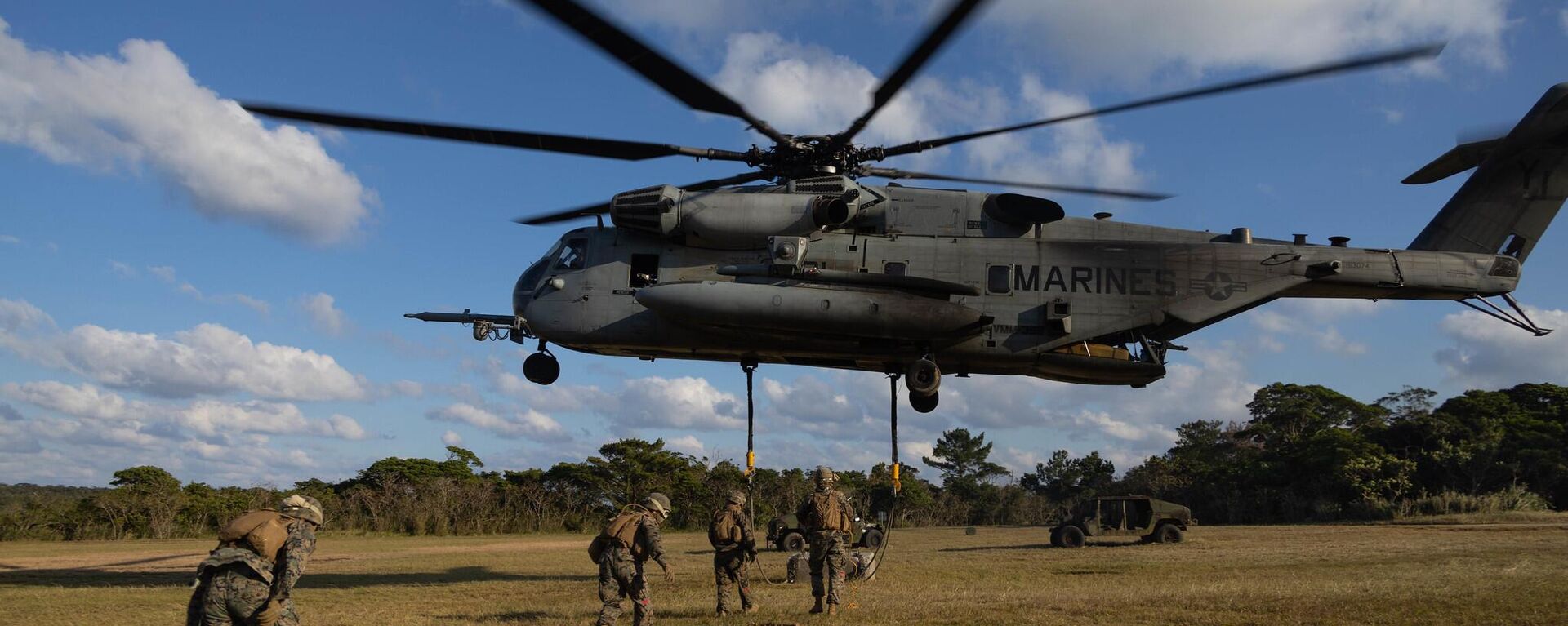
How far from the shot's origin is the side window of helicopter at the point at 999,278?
41.4ft

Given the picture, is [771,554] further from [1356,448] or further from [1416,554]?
[1356,448]

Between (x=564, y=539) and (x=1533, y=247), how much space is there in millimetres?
23568

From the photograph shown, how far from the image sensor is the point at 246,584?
250 inches

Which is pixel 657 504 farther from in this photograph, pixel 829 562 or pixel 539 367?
pixel 539 367

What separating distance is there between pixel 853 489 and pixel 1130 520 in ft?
44.4

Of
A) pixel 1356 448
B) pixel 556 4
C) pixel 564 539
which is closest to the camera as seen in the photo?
pixel 556 4

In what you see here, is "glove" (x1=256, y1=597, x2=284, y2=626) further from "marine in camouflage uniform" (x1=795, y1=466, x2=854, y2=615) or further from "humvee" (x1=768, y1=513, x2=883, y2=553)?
"humvee" (x1=768, y1=513, x2=883, y2=553)

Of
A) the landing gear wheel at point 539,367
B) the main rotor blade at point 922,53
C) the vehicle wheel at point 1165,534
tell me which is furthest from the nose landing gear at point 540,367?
the vehicle wheel at point 1165,534

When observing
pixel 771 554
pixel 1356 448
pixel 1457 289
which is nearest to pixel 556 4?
pixel 1457 289

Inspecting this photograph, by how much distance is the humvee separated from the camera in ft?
69.3

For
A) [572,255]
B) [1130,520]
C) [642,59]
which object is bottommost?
[1130,520]

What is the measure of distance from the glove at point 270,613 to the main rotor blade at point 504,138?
545 centimetres

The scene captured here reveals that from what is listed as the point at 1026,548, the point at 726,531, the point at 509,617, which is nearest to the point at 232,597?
the point at 509,617

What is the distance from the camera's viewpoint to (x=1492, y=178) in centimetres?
1354
